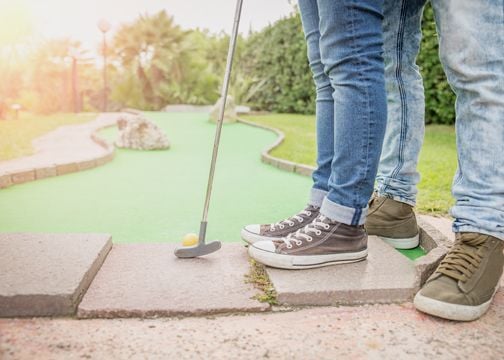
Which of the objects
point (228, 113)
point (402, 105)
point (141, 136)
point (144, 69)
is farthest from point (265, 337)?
point (144, 69)

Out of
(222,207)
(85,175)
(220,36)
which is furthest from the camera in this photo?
(220,36)

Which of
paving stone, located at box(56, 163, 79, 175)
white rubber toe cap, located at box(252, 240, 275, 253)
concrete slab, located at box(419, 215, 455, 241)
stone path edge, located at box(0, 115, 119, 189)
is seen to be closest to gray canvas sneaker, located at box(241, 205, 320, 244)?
white rubber toe cap, located at box(252, 240, 275, 253)

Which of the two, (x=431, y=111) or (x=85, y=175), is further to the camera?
(x=431, y=111)

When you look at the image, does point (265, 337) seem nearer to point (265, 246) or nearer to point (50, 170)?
point (265, 246)

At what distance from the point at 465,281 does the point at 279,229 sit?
64 centimetres

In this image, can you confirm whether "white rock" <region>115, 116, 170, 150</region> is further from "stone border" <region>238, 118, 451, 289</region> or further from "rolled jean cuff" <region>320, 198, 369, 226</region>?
"rolled jean cuff" <region>320, 198, 369, 226</region>

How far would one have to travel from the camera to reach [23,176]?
317 centimetres

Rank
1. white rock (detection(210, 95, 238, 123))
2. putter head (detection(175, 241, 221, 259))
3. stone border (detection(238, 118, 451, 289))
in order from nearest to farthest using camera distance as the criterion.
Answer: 1. stone border (detection(238, 118, 451, 289))
2. putter head (detection(175, 241, 221, 259))
3. white rock (detection(210, 95, 238, 123))

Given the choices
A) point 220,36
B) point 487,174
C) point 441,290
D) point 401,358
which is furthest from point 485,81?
point 220,36

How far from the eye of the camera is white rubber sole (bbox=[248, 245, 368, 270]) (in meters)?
1.47

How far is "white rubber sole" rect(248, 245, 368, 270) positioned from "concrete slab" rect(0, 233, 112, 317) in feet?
1.70

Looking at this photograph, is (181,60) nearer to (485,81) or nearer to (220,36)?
(220,36)

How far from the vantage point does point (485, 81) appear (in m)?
1.30

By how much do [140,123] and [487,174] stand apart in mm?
4299
